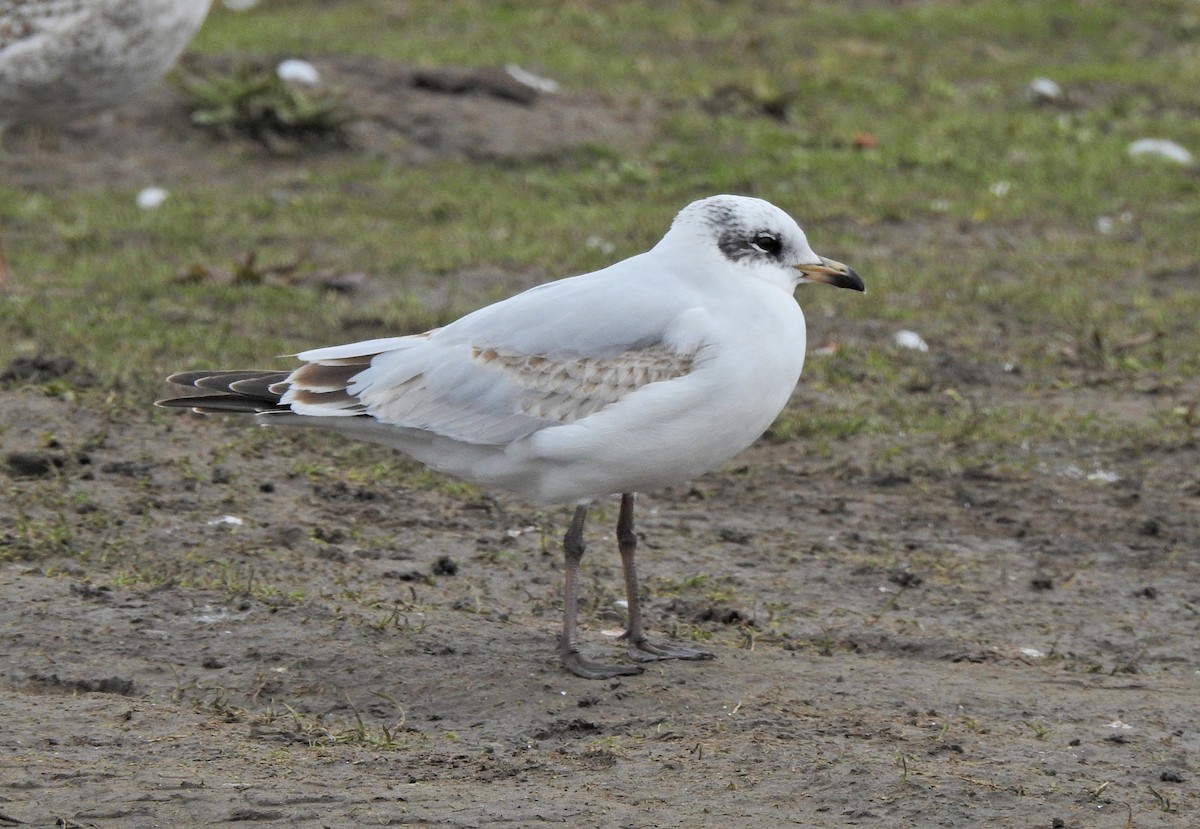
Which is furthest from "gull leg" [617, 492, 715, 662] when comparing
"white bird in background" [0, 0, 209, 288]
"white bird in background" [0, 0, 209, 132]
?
"white bird in background" [0, 0, 209, 132]

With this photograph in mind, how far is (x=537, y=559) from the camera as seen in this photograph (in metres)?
5.52

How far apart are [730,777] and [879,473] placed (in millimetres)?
2652

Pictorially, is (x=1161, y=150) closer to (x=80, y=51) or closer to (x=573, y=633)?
(x=80, y=51)

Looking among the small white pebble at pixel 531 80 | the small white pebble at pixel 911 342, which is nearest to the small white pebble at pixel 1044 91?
the small white pebble at pixel 531 80

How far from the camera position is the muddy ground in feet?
12.4

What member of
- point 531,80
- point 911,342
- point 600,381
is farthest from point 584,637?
point 531,80

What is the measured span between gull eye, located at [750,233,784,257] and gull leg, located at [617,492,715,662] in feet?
2.51

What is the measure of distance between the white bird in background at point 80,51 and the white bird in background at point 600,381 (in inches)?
159

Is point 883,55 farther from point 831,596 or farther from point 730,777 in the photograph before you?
point 730,777

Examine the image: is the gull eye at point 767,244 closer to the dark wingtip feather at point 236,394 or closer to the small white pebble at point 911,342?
the dark wingtip feather at point 236,394

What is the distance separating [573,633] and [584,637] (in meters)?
0.28

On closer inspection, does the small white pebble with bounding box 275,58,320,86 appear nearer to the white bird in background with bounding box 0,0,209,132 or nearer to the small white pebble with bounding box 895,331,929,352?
the white bird in background with bounding box 0,0,209,132

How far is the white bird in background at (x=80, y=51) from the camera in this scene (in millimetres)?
8141

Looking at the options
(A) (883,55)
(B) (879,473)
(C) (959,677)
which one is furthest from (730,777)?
(A) (883,55)
